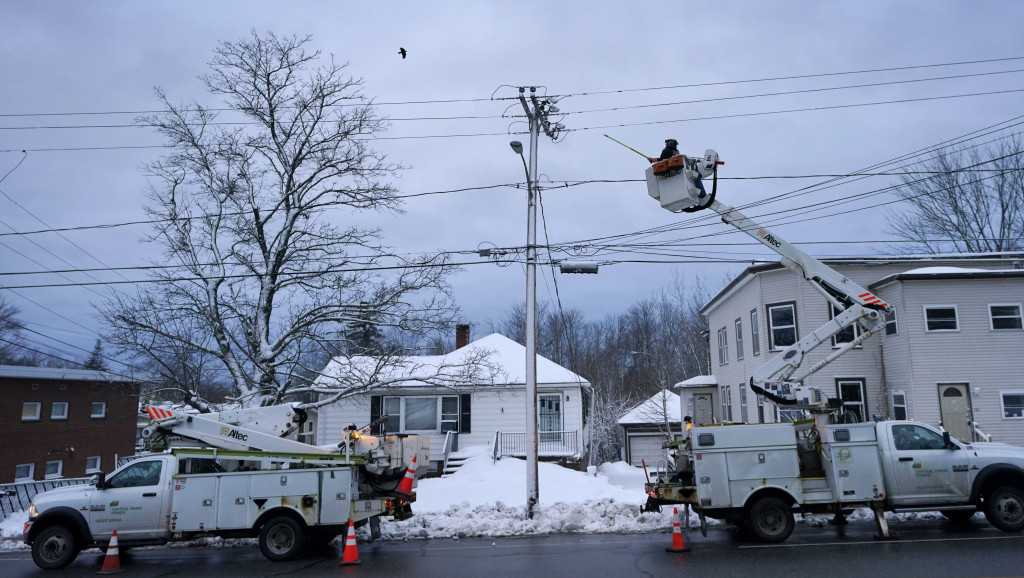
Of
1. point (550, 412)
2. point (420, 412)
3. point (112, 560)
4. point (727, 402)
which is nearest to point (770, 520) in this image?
point (112, 560)

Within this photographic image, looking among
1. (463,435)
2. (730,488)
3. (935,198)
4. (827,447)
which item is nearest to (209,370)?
(463,435)

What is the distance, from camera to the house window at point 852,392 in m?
22.3

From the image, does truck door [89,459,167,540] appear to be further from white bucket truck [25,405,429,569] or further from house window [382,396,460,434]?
house window [382,396,460,434]

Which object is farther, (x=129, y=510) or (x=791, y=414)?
(x=791, y=414)

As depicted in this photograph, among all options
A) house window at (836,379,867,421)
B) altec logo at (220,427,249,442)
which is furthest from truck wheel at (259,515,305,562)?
house window at (836,379,867,421)

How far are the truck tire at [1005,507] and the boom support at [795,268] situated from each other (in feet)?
9.74

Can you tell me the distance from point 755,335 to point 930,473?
13.5 m

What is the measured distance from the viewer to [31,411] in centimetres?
2833

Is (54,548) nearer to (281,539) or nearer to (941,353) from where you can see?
(281,539)

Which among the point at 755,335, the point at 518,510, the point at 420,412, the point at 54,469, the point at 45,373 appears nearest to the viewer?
the point at 518,510

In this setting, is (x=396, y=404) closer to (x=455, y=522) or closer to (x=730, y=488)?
(x=455, y=522)

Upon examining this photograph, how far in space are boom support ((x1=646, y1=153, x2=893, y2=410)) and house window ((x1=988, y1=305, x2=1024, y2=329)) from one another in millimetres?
10610

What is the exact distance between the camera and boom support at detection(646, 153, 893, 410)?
12.6 meters

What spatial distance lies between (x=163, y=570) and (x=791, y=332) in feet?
65.1
